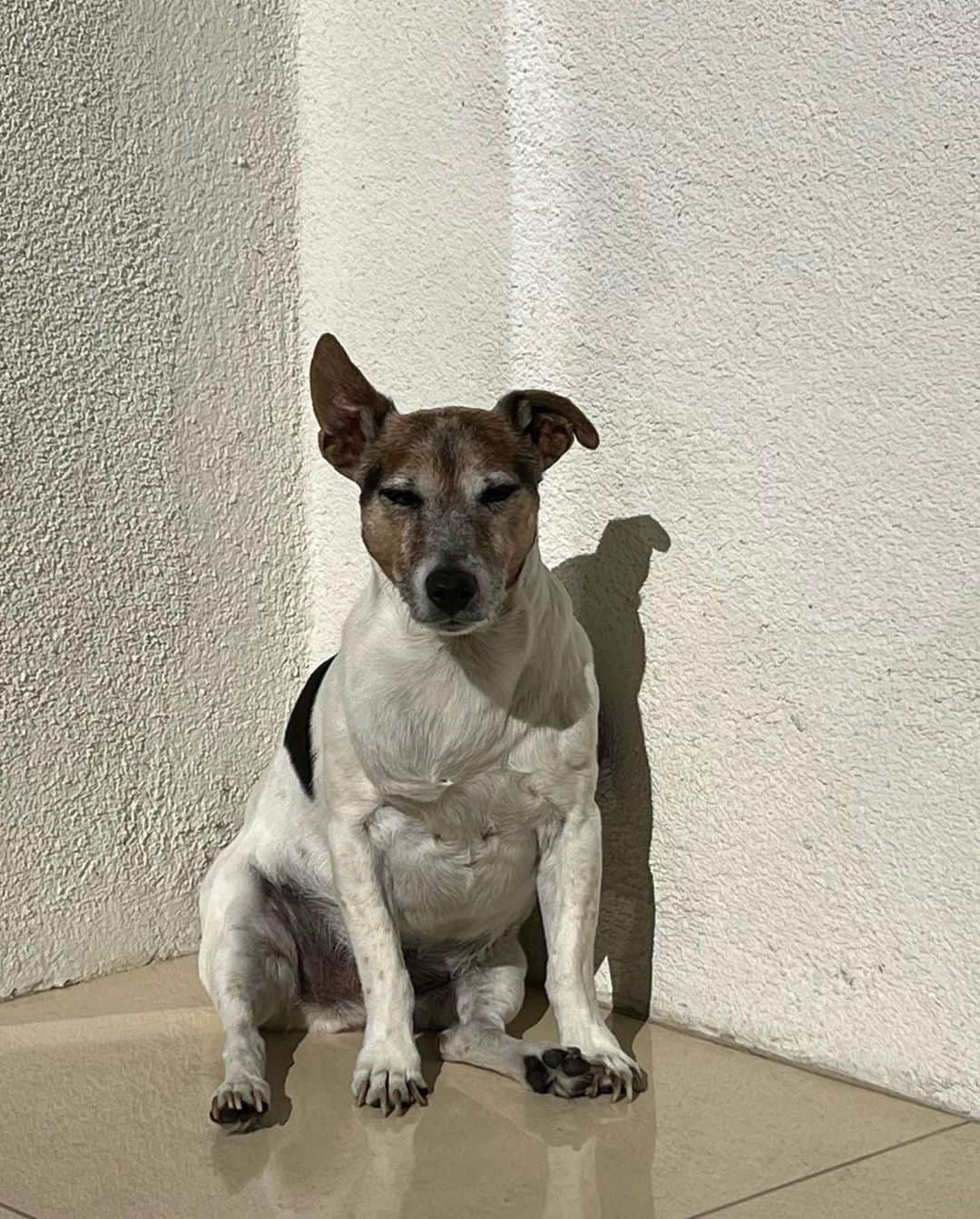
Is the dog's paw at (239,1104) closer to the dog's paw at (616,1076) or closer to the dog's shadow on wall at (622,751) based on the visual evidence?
the dog's paw at (616,1076)

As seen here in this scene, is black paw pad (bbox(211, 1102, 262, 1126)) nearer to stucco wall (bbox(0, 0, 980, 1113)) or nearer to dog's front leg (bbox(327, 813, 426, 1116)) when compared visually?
dog's front leg (bbox(327, 813, 426, 1116))

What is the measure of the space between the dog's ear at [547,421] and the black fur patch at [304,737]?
0.61 metres

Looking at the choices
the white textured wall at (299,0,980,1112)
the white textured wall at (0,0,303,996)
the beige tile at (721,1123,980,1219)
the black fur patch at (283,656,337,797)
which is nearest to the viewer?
the beige tile at (721,1123,980,1219)

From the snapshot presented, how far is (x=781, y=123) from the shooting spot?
2955mm

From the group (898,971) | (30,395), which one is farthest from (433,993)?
(30,395)

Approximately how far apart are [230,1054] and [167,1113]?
6.0 inches

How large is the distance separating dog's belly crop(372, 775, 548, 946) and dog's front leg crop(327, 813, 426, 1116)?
0.22ft

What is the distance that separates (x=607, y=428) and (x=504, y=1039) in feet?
4.12

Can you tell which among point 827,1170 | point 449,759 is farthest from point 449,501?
point 827,1170

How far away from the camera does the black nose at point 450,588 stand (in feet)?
9.21

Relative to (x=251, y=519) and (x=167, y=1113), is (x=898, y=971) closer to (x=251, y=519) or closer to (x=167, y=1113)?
(x=167, y=1113)

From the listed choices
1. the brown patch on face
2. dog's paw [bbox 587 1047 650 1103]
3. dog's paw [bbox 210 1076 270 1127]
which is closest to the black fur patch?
the brown patch on face

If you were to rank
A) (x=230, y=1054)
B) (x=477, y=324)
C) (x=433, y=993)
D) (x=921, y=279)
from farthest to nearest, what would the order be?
(x=477, y=324) → (x=433, y=993) → (x=230, y=1054) → (x=921, y=279)

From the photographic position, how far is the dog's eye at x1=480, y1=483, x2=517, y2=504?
2.93 metres
